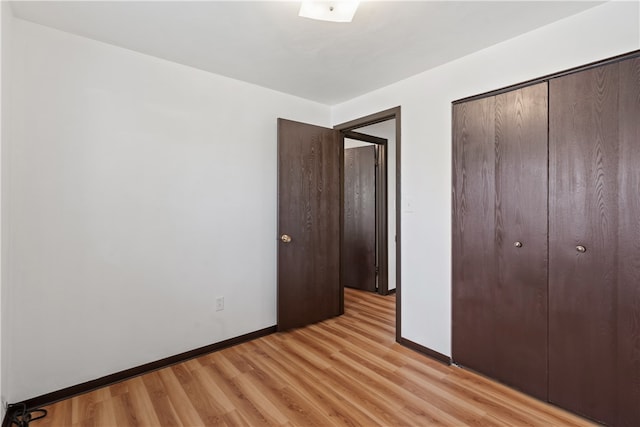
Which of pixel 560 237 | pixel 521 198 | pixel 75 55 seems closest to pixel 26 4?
pixel 75 55

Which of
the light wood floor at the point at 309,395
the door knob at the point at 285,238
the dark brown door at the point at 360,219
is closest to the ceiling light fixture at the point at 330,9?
the door knob at the point at 285,238

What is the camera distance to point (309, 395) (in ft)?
6.55

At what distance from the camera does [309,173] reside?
3107 mm

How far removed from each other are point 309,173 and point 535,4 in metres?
2.07

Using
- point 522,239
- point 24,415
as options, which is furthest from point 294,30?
point 24,415

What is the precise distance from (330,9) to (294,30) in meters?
0.38

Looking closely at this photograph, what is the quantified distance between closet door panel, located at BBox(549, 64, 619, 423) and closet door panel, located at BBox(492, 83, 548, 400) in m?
0.05

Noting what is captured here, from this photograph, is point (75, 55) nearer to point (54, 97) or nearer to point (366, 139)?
point (54, 97)

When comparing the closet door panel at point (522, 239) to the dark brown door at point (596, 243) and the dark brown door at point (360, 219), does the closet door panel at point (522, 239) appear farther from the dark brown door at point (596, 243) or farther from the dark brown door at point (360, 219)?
the dark brown door at point (360, 219)

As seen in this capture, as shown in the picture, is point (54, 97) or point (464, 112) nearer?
point (54, 97)

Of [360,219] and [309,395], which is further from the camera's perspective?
[360,219]

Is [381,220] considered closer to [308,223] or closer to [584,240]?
[308,223]

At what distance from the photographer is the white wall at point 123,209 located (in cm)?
186

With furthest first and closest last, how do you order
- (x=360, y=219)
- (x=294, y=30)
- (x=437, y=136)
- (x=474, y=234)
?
(x=360, y=219), (x=437, y=136), (x=474, y=234), (x=294, y=30)
